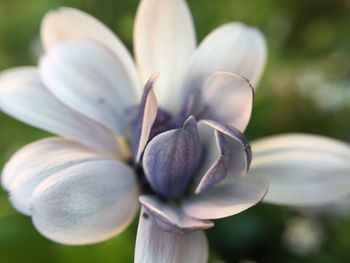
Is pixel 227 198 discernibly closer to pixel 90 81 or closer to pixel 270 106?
pixel 90 81

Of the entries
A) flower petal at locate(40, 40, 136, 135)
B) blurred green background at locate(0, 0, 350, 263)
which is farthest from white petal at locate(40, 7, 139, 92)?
blurred green background at locate(0, 0, 350, 263)

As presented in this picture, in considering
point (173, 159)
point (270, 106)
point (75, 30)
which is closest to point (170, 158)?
point (173, 159)

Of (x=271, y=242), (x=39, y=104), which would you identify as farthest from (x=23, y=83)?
(x=271, y=242)

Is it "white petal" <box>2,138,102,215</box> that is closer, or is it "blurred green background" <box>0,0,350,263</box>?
"white petal" <box>2,138,102,215</box>

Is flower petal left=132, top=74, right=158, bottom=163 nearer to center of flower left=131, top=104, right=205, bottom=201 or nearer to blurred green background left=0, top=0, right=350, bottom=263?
center of flower left=131, top=104, right=205, bottom=201

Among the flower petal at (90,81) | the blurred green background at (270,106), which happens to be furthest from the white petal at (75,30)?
the blurred green background at (270,106)

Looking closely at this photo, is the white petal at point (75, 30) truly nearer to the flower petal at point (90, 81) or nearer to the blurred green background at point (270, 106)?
the flower petal at point (90, 81)
